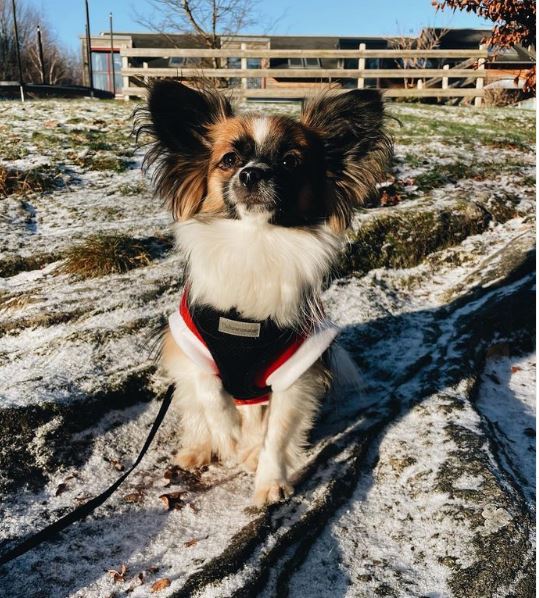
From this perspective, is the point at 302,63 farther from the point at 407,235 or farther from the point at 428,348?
the point at 428,348

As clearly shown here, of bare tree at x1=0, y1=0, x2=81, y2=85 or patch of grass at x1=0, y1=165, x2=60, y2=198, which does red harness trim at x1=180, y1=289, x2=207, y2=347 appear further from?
bare tree at x1=0, y1=0, x2=81, y2=85

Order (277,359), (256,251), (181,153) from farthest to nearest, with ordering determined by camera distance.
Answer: (181,153)
(256,251)
(277,359)

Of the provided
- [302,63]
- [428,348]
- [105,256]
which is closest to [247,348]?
[428,348]

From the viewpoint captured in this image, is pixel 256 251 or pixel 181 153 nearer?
pixel 256 251

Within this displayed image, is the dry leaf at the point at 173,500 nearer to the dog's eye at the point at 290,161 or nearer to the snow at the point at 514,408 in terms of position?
the snow at the point at 514,408

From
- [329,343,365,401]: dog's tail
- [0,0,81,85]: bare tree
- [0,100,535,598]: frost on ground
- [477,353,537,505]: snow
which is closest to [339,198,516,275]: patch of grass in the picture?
[0,100,535,598]: frost on ground

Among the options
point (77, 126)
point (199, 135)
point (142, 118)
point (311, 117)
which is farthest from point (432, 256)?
point (77, 126)

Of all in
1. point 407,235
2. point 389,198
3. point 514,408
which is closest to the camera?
point 514,408
